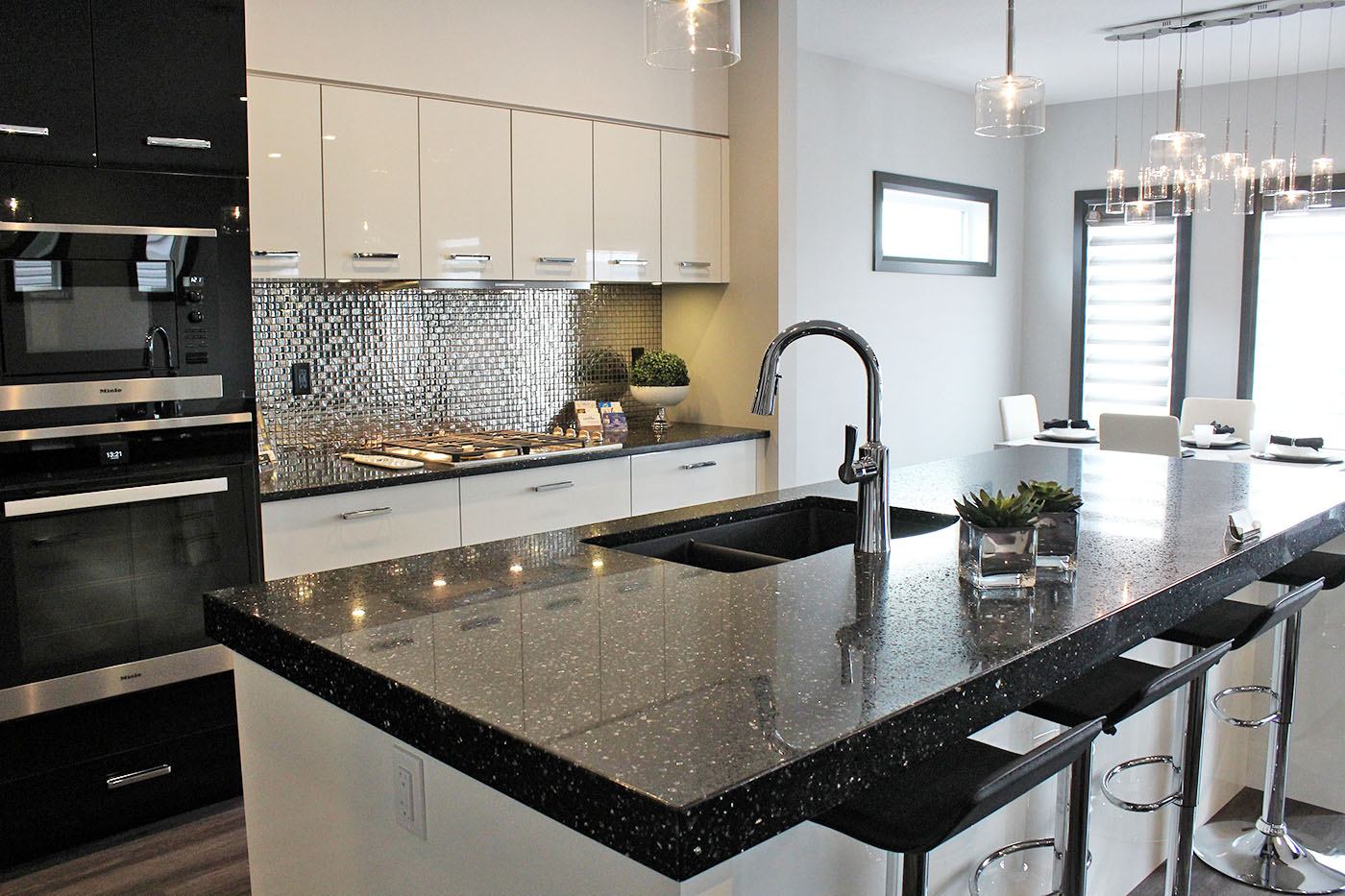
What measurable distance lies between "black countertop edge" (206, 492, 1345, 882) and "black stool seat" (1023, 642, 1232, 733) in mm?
92

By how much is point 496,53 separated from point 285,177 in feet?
3.12

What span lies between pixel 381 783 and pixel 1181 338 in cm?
627

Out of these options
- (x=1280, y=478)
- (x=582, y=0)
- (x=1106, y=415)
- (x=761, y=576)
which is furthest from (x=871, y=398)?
(x=1106, y=415)

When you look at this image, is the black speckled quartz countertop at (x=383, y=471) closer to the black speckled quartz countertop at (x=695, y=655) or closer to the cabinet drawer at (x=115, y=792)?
the cabinet drawer at (x=115, y=792)

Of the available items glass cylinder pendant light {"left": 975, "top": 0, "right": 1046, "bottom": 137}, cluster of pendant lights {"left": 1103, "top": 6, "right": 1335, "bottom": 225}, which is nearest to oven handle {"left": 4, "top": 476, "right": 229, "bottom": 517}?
glass cylinder pendant light {"left": 975, "top": 0, "right": 1046, "bottom": 137}

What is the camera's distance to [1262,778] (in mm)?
3184

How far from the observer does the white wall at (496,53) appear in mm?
3355

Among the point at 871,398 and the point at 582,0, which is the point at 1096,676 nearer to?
the point at 871,398

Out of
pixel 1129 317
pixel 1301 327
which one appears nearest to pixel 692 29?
pixel 1301 327

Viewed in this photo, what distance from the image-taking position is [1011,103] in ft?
9.35

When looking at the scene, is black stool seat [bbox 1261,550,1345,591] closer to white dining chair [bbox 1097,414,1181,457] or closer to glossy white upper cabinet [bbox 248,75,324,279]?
white dining chair [bbox 1097,414,1181,457]

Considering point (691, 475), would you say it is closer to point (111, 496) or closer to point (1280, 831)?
point (111, 496)

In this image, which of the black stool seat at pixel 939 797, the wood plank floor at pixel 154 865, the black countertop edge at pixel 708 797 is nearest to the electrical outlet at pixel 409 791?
the black countertop edge at pixel 708 797

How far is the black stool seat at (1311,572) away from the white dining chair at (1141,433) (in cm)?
228
